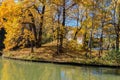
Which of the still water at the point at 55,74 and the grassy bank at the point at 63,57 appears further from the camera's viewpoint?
the grassy bank at the point at 63,57

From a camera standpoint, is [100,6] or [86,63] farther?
[100,6]

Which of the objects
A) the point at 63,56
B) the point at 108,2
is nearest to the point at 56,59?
the point at 63,56

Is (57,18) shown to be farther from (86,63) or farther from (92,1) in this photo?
(86,63)

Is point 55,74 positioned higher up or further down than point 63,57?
further down

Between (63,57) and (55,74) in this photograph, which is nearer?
(55,74)

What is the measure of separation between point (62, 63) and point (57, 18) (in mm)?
5415

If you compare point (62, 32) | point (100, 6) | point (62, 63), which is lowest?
point (62, 63)

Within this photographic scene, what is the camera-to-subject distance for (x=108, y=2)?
88.1 feet

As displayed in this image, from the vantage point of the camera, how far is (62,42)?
29922mm

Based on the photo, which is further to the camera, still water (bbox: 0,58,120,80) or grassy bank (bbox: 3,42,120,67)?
grassy bank (bbox: 3,42,120,67)

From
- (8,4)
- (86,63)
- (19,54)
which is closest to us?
(86,63)

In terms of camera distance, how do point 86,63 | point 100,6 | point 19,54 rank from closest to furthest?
point 86,63, point 100,6, point 19,54

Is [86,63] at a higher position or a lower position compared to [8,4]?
lower

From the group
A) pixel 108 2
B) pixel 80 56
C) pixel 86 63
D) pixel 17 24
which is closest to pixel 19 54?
pixel 17 24
